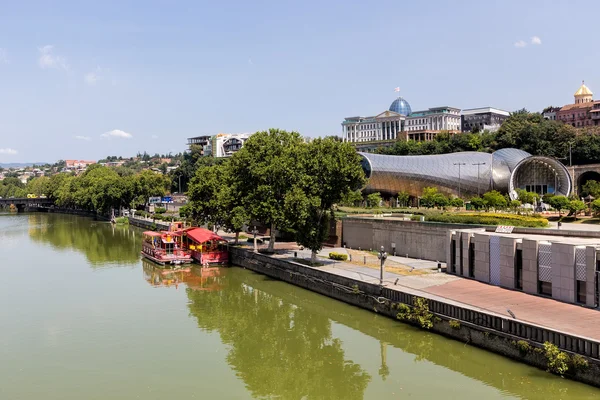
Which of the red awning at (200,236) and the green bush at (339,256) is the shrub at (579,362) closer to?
the green bush at (339,256)

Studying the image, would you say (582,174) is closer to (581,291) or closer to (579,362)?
(581,291)

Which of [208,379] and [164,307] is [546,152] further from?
[208,379]

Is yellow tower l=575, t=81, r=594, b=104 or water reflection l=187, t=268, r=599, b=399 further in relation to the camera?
yellow tower l=575, t=81, r=594, b=104

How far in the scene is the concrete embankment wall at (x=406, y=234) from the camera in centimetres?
3810

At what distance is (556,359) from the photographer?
19.5 m

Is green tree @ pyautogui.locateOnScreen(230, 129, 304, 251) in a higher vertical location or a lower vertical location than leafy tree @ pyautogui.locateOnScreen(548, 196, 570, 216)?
higher

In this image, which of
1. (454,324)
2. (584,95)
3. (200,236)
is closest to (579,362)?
(454,324)

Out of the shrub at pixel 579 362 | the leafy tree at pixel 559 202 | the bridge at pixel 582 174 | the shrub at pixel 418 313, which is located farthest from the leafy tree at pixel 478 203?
the shrub at pixel 579 362

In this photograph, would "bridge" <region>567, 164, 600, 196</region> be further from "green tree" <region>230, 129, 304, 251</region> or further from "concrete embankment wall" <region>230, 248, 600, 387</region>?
"concrete embankment wall" <region>230, 248, 600, 387</region>

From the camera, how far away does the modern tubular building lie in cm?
7306

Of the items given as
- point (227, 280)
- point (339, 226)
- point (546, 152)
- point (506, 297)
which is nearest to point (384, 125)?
point (546, 152)

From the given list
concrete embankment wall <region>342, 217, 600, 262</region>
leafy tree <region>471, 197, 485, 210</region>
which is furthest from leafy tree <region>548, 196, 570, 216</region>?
concrete embankment wall <region>342, 217, 600, 262</region>

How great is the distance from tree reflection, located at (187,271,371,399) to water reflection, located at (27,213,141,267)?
20748mm

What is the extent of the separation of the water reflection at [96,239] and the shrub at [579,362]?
4144cm
